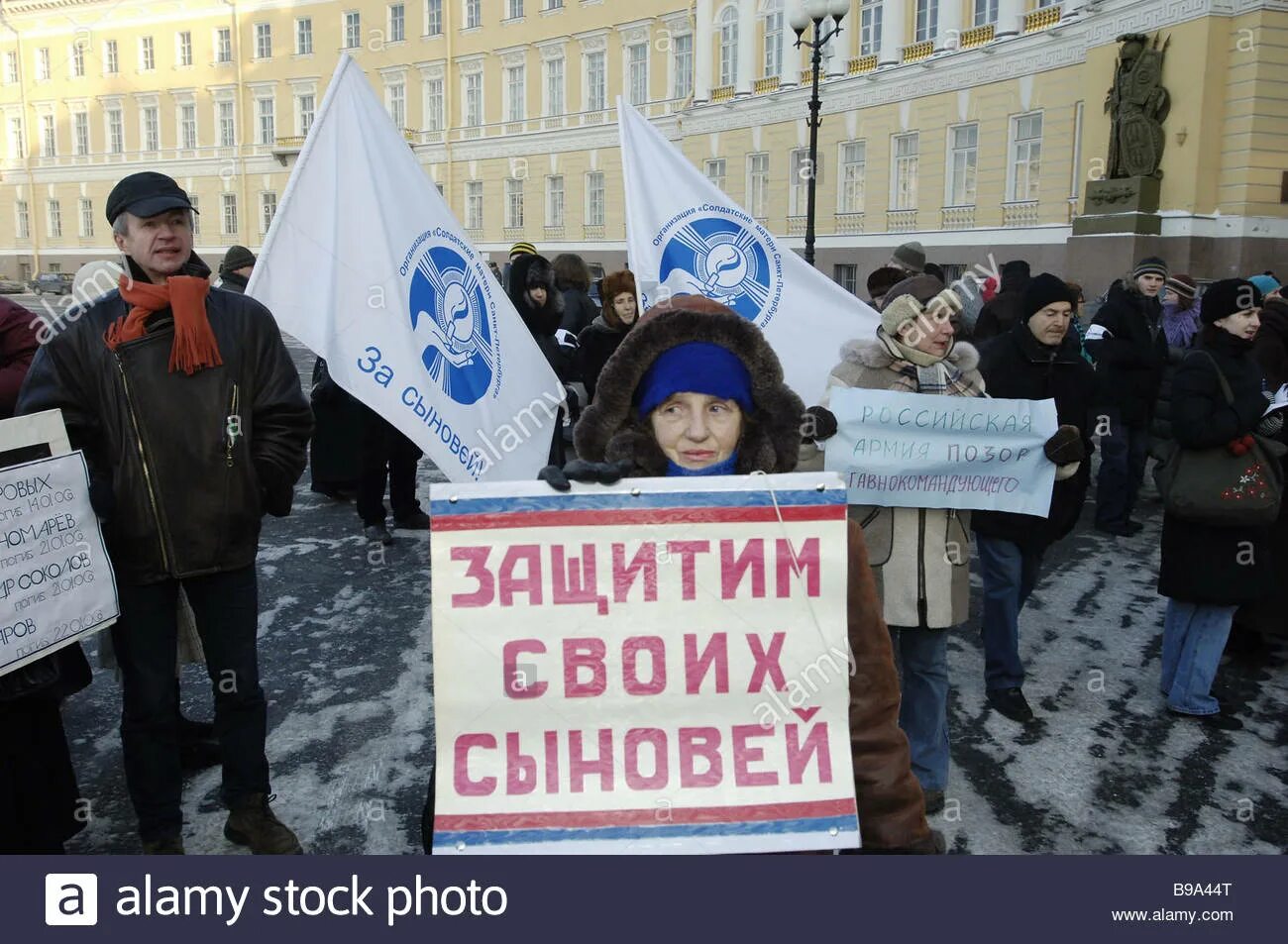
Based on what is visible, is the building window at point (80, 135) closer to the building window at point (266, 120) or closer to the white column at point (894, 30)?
the building window at point (266, 120)

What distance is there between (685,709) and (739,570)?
0.27 meters

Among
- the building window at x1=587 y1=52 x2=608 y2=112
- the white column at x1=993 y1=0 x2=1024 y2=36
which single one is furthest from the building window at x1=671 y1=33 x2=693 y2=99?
the white column at x1=993 y1=0 x2=1024 y2=36

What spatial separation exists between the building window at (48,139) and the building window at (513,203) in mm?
28372

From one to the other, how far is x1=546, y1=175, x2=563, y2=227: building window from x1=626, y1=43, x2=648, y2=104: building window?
15.0ft

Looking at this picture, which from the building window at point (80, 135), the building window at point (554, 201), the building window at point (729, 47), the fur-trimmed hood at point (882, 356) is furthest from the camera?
the building window at point (80, 135)

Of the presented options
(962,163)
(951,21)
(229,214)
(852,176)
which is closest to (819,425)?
(962,163)

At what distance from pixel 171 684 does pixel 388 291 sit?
1.50 meters

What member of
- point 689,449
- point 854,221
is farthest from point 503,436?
point 854,221

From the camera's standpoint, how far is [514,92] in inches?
1581

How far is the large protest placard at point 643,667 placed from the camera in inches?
72.4

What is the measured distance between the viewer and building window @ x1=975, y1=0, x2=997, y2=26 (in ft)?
73.7

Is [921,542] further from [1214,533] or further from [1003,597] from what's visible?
[1214,533]

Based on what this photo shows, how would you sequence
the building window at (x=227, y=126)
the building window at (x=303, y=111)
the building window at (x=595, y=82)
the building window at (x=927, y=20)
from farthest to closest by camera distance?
the building window at (x=227, y=126)
the building window at (x=303, y=111)
the building window at (x=595, y=82)
the building window at (x=927, y=20)

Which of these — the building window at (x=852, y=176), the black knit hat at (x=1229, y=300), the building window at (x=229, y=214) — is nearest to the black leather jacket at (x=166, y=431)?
the black knit hat at (x=1229, y=300)
